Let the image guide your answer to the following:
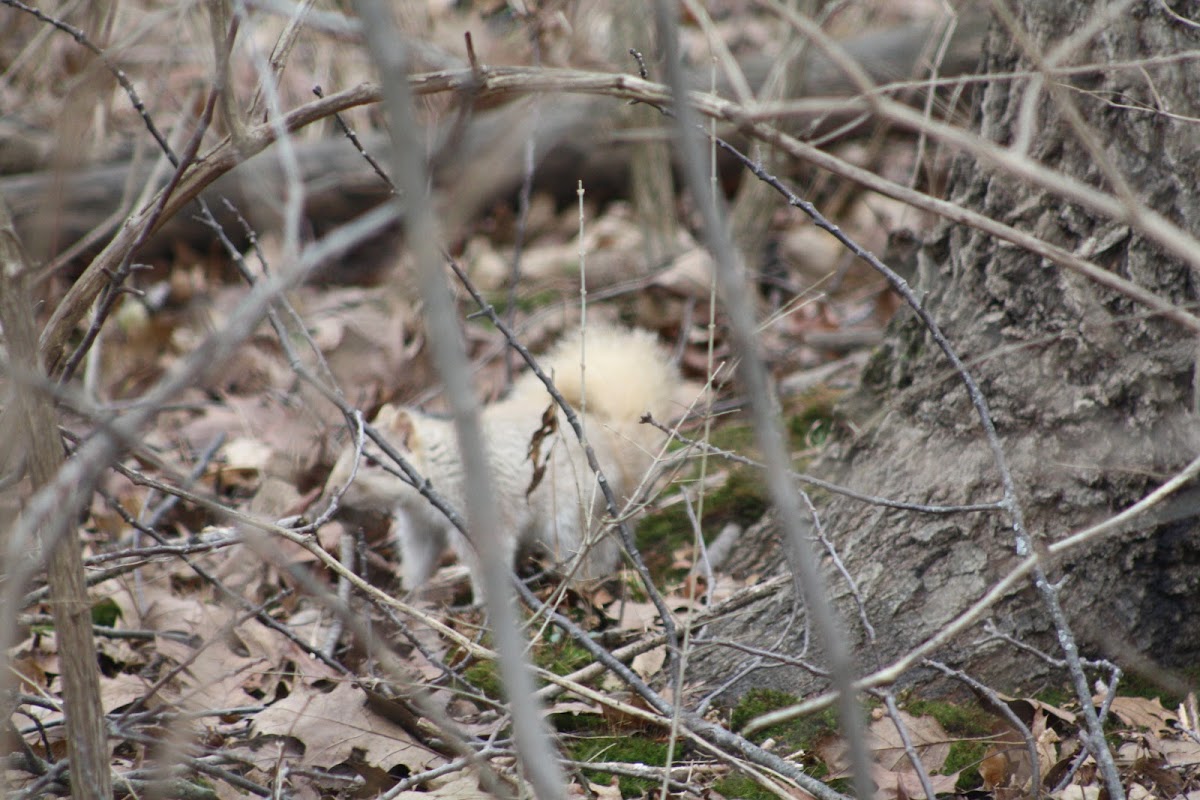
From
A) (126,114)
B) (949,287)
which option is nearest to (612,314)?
(949,287)

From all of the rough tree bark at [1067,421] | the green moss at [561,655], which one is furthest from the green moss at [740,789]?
the green moss at [561,655]

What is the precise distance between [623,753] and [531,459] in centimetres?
163

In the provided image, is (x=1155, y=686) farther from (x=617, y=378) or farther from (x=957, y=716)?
(x=617, y=378)

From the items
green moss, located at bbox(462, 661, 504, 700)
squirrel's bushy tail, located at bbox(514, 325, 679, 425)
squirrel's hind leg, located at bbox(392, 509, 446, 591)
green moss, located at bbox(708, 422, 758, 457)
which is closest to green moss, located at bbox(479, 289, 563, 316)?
squirrel's bushy tail, located at bbox(514, 325, 679, 425)

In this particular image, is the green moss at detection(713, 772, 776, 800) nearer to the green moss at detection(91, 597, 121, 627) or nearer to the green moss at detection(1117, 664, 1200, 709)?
the green moss at detection(1117, 664, 1200, 709)

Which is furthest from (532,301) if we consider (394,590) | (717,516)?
(717,516)

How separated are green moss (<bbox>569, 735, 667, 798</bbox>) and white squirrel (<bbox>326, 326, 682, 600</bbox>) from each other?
133 centimetres

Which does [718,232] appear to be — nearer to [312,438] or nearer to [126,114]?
[312,438]

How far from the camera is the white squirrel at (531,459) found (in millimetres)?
3551

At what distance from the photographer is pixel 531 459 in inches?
141

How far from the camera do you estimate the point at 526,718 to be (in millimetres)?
890

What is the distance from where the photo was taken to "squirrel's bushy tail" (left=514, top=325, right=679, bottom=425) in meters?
3.65

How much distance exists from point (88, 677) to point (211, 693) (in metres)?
1.12

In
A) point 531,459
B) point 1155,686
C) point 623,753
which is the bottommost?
point 1155,686
